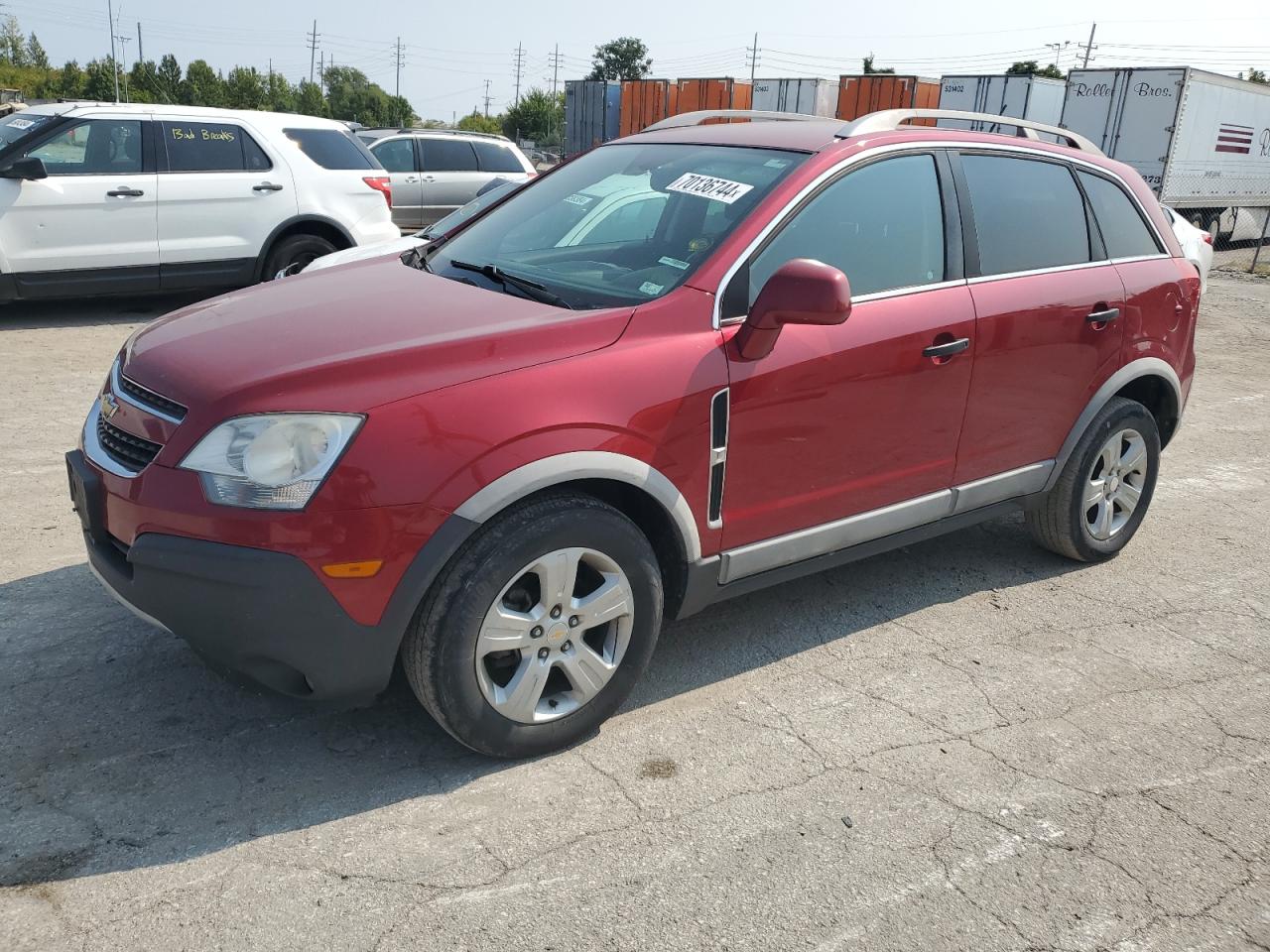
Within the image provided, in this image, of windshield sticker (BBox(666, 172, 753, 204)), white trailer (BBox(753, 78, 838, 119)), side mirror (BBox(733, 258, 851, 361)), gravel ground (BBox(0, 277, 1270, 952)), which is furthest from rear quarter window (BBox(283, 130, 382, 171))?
white trailer (BBox(753, 78, 838, 119))

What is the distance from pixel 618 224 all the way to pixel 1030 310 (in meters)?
1.60

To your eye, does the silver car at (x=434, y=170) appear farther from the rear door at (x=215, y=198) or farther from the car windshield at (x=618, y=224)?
the car windshield at (x=618, y=224)

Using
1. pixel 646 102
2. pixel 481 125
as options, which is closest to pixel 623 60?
pixel 481 125

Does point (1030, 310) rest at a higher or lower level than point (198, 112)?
lower

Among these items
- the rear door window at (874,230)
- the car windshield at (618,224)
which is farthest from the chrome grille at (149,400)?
the rear door window at (874,230)

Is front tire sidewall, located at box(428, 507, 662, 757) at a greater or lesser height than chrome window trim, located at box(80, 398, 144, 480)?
lesser

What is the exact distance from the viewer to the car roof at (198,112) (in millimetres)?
8750

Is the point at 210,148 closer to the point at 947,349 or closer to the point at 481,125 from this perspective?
the point at 947,349

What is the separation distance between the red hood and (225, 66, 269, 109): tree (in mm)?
80452

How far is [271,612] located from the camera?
2.67 m

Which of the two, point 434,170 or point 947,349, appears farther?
point 434,170

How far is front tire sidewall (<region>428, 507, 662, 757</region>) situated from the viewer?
9.37ft

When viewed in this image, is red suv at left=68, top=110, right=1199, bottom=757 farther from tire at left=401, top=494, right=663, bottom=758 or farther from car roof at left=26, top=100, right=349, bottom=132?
car roof at left=26, top=100, right=349, bottom=132

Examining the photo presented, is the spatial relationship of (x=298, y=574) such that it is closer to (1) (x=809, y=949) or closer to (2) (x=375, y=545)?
(2) (x=375, y=545)
